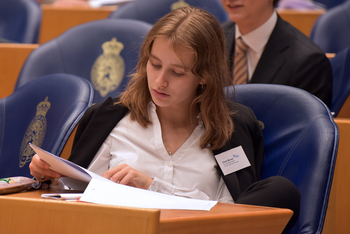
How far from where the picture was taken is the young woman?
46.2 inches

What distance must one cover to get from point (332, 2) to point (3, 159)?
3.04 metres

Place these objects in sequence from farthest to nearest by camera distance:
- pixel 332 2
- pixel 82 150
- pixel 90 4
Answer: pixel 332 2, pixel 90 4, pixel 82 150

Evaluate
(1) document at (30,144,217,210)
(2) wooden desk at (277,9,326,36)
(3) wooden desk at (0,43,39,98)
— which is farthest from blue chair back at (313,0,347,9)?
(1) document at (30,144,217,210)

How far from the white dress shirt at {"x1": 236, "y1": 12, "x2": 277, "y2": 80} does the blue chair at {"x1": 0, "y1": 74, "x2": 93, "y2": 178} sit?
0.86 meters

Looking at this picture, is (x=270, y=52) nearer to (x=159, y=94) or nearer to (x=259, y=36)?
(x=259, y=36)

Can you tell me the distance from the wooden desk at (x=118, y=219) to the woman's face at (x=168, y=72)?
47 centimetres

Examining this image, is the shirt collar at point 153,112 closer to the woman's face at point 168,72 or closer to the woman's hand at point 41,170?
the woman's face at point 168,72

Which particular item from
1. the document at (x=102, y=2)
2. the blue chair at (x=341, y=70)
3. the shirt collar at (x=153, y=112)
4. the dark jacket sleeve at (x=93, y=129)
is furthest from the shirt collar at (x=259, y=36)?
the document at (x=102, y=2)

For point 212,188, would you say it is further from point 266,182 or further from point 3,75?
point 3,75

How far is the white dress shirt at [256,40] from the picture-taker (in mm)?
1936

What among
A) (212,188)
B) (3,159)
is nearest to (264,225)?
(212,188)

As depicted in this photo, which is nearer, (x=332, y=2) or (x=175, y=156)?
(x=175, y=156)

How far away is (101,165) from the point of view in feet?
3.91

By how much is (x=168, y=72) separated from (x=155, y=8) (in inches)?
58.3
